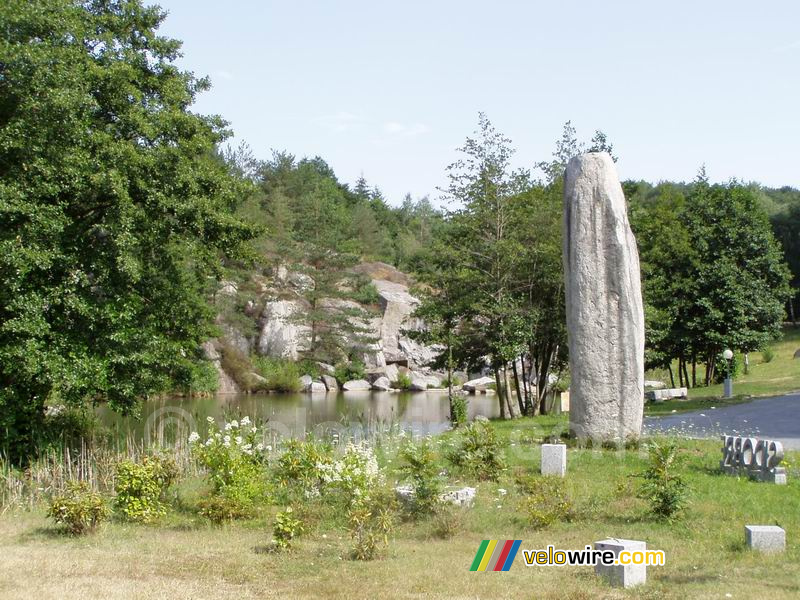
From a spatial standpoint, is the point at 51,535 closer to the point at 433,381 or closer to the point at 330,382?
the point at 330,382

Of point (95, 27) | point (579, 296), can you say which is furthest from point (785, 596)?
point (95, 27)

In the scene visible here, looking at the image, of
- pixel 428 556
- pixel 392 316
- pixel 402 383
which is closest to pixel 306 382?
pixel 402 383

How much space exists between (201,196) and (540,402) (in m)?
12.9

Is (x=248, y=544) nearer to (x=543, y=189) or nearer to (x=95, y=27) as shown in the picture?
(x=95, y=27)

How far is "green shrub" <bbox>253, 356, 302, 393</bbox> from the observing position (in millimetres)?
44656

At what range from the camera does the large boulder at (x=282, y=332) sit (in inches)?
1898

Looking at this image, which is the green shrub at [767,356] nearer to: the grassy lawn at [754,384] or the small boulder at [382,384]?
the grassy lawn at [754,384]

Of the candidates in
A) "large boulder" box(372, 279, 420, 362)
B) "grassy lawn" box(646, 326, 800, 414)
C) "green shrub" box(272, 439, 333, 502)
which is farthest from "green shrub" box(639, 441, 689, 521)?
"large boulder" box(372, 279, 420, 362)

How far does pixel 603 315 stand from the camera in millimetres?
13641

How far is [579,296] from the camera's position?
13.8 meters

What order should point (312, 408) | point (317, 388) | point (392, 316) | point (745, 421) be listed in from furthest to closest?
point (392, 316) → point (317, 388) → point (312, 408) → point (745, 421)

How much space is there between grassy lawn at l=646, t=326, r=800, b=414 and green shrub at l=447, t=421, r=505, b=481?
1041cm

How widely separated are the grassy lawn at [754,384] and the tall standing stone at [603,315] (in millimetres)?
7937

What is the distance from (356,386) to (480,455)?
1413 inches
